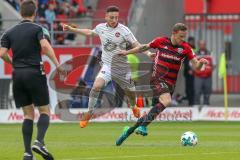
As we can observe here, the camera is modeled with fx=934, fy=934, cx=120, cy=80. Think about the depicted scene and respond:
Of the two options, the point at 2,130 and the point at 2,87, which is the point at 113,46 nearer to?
the point at 2,130

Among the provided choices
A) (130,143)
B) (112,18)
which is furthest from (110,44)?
(130,143)

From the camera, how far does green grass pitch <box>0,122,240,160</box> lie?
652 inches

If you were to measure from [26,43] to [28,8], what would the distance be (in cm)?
55

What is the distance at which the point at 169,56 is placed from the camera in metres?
19.5

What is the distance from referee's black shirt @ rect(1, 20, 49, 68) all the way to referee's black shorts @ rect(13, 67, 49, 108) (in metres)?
0.11

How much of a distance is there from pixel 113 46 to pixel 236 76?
1602 cm

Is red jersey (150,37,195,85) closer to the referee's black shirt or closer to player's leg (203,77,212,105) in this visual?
the referee's black shirt

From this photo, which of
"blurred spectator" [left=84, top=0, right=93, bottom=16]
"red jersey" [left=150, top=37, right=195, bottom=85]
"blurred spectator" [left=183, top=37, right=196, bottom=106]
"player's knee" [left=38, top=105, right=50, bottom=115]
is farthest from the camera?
"blurred spectator" [left=84, top=0, right=93, bottom=16]

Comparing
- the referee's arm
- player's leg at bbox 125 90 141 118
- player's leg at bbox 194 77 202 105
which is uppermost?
the referee's arm

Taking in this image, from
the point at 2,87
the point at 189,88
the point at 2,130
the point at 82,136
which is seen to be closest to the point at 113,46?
the point at 82,136

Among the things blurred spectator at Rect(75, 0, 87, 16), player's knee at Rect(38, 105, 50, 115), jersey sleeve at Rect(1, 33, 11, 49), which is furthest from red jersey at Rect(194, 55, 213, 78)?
jersey sleeve at Rect(1, 33, 11, 49)

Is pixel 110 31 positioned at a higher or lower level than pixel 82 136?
higher

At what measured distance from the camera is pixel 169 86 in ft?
64.1

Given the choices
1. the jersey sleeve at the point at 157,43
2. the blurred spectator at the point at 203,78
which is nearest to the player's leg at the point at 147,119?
the jersey sleeve at the point at 157,43
